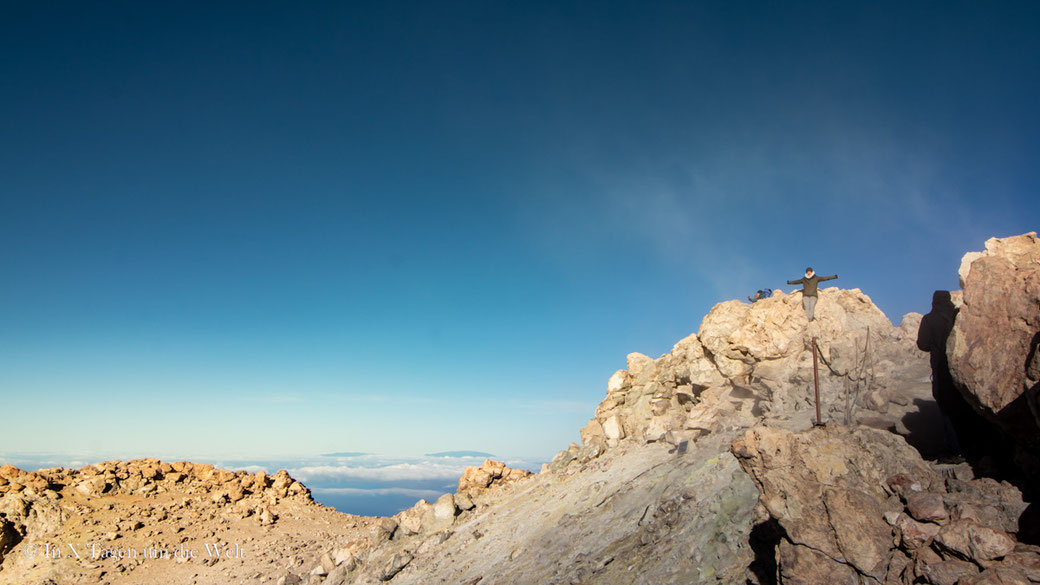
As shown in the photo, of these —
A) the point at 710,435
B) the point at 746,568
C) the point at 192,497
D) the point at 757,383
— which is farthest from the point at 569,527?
the point at 192,497

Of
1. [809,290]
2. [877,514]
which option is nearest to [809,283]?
[809,290]

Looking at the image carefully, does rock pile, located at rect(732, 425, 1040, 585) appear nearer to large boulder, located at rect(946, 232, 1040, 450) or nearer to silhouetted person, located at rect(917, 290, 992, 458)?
large boulder, located at rect(946, 232, 1040, 450)

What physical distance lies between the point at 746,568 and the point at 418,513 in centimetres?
1717

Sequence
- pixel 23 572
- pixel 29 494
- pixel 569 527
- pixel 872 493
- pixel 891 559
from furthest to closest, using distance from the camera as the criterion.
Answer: pixel 29 494 < pixel 23 572 < pixel 569 527 < pixel 872 493 < pixel 891 559

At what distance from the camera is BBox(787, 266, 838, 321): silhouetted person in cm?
2217

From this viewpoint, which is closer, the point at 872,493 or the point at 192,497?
the point at 872,493

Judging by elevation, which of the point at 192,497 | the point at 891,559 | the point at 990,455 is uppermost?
the point at 990,455

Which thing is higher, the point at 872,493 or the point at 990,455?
the point at 990,455

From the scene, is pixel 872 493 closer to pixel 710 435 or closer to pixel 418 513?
pixel 710 435

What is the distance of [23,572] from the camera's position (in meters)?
25.5

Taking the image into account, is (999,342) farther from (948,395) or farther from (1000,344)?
(948,395)

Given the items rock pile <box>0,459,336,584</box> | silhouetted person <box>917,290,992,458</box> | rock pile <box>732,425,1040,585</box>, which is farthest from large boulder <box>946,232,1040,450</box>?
rock pile <box>0,459,336,584</box>

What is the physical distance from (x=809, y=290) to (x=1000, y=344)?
39.5ft

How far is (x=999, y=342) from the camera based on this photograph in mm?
10734
